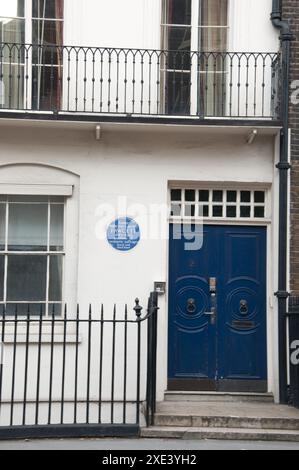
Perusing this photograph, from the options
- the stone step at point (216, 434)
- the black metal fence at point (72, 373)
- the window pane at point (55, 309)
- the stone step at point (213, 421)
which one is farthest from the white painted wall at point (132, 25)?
the stone step at point (216, 434)

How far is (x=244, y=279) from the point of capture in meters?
12.4

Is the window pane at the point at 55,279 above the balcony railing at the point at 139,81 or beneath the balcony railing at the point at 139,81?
beneath

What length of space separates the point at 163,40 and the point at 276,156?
94.6 inches

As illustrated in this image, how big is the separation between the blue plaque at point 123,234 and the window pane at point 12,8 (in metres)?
3.43

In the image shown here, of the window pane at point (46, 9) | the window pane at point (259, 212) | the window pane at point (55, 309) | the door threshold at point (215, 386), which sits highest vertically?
the window pane at point (46, 9)

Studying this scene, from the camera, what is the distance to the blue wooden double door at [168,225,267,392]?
12180mm

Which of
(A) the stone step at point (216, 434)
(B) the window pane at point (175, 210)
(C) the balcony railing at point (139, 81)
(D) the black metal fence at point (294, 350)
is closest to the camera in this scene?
(A) the stone step at point (216, 434)

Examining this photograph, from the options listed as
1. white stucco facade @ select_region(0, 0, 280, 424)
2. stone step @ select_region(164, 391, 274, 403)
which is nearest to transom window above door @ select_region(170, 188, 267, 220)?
white stucco facade @ select_region(0, 0, 280, 424)

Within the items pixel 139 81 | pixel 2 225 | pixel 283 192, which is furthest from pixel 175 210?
pixel 2 225

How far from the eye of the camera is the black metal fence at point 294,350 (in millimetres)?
11484

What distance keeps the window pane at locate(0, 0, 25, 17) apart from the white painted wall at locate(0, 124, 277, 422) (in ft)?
5.96

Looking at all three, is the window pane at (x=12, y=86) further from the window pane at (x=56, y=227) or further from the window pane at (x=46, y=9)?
the window pane at (x=56, y=227)

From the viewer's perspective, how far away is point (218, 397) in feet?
39.3

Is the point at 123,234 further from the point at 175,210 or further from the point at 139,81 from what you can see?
the point at 139,81
